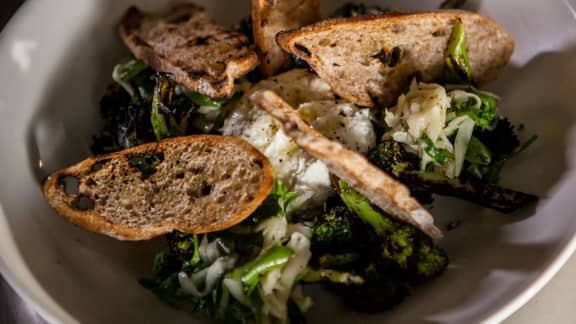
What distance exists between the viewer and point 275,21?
2635mm

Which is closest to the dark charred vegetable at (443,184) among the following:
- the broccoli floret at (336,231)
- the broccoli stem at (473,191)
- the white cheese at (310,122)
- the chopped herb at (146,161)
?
the broccoli stem at (473,191)

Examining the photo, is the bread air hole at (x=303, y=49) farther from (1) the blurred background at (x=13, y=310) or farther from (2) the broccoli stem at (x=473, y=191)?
(1) the blurred background at (x=13, y=310)

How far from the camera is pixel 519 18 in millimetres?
2625

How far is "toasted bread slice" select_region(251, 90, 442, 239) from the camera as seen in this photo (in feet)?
6.49

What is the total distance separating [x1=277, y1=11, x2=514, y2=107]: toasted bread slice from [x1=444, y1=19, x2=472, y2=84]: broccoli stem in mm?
25

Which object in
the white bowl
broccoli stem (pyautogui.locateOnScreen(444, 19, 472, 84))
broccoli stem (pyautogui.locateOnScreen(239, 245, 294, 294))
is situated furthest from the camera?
broccoli stem (pyautogui.locateOnScreen(444, 19, 472, 84))

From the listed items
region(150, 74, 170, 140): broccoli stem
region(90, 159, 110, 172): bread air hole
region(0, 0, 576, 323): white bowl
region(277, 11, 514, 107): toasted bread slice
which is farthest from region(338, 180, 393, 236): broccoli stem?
region(90, 159, 110, 172): bread air hole

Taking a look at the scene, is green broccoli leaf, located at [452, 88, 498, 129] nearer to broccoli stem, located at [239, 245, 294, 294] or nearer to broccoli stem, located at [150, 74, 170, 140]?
broccoli stem, located at [239, 245, 294, 294]

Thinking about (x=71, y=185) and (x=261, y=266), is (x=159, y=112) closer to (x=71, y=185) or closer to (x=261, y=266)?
(x=71, y=185)

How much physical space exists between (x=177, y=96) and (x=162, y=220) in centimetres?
73

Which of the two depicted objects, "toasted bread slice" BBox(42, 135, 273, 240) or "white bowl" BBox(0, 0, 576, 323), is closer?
"white bowl" BBox(0, 0, 576, 323)

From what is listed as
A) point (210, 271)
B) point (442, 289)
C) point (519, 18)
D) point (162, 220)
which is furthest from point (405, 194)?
point (519, 18)

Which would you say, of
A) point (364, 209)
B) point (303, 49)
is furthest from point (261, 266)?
point (303, 49)

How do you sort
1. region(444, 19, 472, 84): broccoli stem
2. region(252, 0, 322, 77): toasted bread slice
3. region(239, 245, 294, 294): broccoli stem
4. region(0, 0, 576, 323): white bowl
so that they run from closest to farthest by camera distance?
region(0, 0, 576, 323): white bowl → region(239, 245, 294, 294): broccoli stem → region(444, 19, 472, 84): broccoli stem → region(252, 0, 322, 77): toasted bread slice
